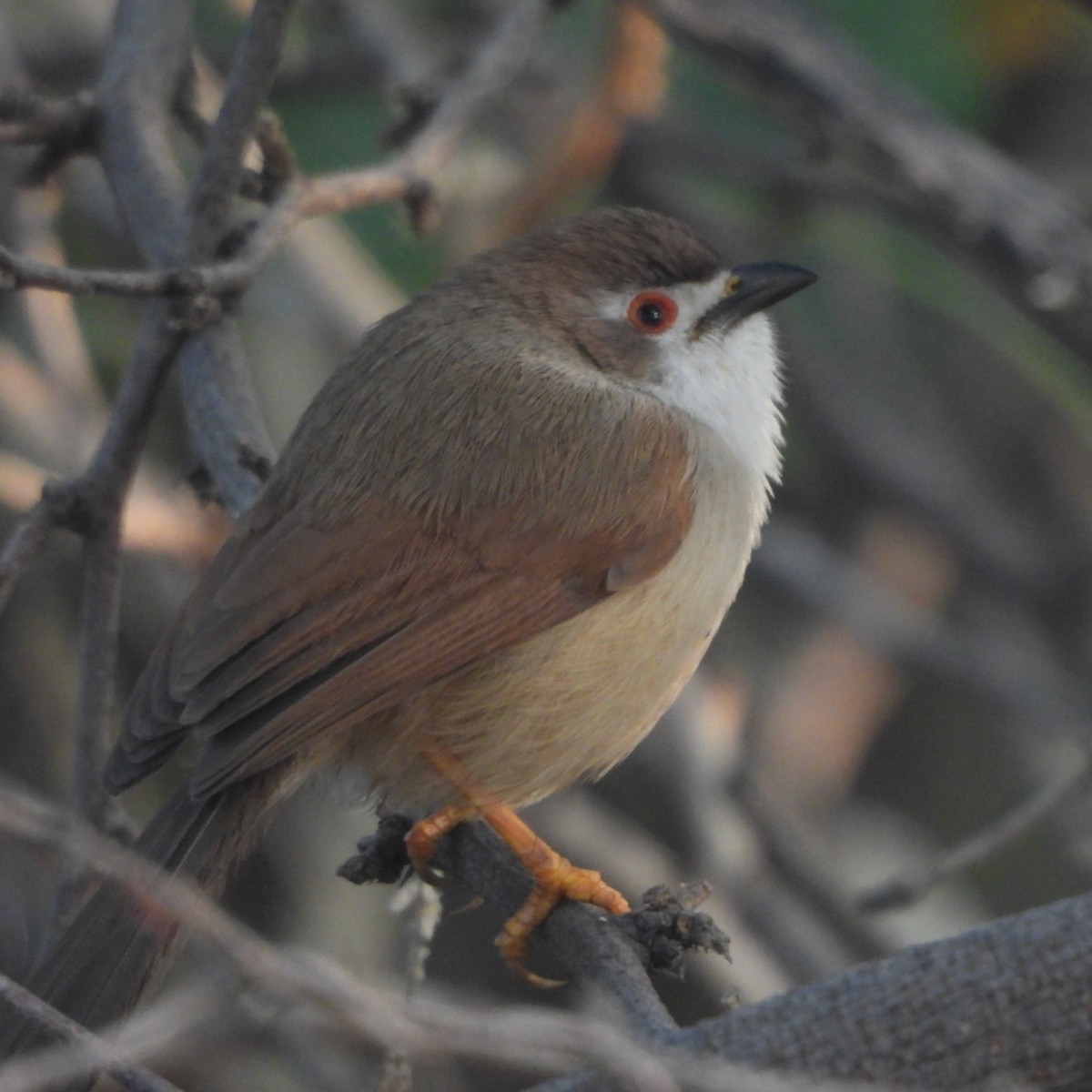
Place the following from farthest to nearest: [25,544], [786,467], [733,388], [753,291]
Answer: 1. [786,467]
2. [753,291]
3. [733,388]
4. [25,544]

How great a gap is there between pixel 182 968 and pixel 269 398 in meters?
1.97

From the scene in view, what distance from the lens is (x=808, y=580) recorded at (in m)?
6.15

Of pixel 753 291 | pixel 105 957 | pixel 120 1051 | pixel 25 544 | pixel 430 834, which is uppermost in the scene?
pixel 753 291

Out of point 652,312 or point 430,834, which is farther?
point 652,312

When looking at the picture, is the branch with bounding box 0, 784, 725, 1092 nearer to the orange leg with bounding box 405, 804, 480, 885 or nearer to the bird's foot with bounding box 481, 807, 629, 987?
the bird's foot with bounding box 481, 807, 629, 987

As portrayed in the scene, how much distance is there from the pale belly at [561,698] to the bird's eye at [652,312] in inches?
27.2

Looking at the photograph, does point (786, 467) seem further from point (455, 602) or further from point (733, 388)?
point (455, 602)

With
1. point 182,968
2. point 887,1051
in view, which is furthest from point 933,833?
point 887,1051

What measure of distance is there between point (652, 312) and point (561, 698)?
3.56ft

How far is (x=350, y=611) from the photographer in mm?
3652

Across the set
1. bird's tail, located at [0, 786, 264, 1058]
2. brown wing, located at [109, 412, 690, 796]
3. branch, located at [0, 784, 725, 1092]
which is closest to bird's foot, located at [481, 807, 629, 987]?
brown wing, located at [109, 412, 690, 796]

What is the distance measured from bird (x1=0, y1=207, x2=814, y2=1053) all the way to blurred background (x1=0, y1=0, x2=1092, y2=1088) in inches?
44.5

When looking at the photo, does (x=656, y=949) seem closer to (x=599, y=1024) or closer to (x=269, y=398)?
(x=599, y=1024)

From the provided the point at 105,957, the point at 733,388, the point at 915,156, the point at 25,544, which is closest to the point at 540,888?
the point at 105,957
